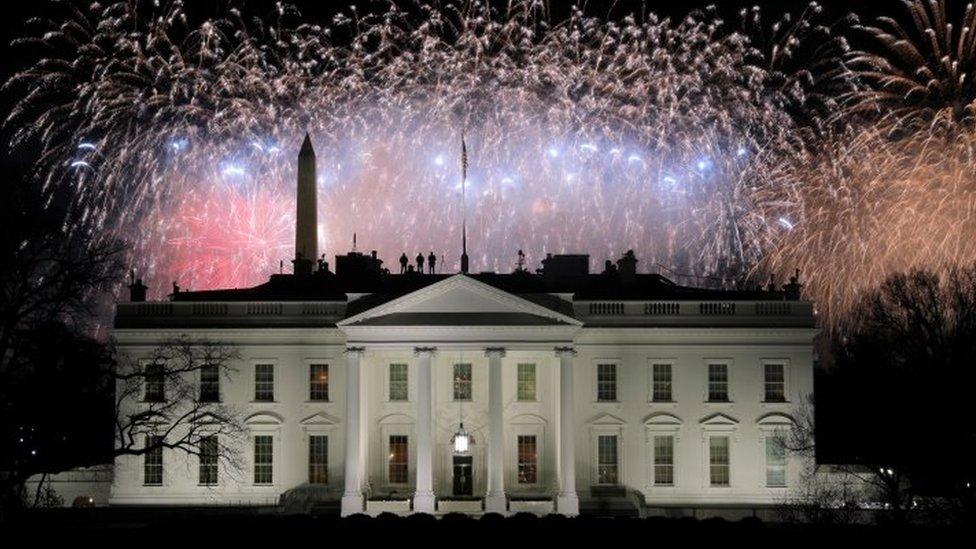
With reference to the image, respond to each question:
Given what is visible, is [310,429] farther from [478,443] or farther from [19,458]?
[19,458]

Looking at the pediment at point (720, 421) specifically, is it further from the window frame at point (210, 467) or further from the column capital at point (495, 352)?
Answer: the window frame at point (210, 467)

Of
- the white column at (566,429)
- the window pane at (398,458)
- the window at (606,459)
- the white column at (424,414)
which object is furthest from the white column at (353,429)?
the window at (606,459)

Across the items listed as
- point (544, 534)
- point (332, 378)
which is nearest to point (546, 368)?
point (332, 378)

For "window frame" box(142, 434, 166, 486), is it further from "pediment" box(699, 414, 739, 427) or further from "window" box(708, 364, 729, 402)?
"window" box(708, 364, 729, 402)

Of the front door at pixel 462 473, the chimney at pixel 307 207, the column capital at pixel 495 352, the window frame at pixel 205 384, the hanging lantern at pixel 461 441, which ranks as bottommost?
the front door at pixel 462 473

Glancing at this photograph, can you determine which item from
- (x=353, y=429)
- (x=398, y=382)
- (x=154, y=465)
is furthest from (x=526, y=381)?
(x=154, y=465)

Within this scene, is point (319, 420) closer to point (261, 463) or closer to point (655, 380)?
point (261, 463)

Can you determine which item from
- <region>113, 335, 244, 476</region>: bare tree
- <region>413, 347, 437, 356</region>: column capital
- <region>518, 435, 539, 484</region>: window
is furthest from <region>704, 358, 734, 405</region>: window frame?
<region>113, 335, 244, 476</region>: bare tree
